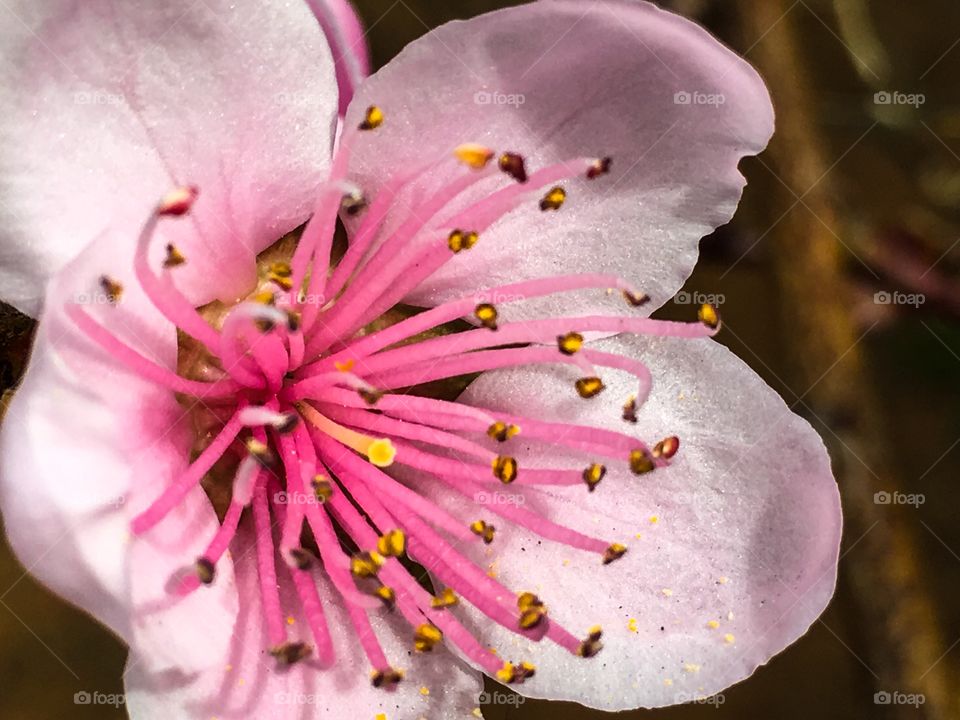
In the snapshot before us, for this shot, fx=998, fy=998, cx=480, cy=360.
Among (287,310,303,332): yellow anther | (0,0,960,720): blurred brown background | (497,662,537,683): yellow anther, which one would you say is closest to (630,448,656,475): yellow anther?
(497,662,537,683): yellow anther

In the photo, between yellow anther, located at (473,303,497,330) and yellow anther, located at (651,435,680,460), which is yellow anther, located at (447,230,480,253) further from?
yellow anther, located at (651,435,680,460)

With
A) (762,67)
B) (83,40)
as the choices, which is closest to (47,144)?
(83,40)

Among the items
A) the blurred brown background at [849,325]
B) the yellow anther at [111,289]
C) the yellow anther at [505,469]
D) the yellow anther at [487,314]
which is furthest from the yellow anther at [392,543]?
the blurred brown background at [849,325]

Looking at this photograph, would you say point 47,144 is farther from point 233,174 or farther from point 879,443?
point 879,443

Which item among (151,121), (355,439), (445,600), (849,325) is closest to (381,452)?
(355,439)

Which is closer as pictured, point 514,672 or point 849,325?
point 514,672

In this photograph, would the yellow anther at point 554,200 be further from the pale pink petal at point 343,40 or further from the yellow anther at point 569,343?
the pale pink petal at point 343,40

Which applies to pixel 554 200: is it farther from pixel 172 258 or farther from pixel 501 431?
pixel 172 258
